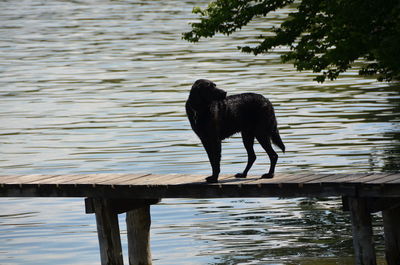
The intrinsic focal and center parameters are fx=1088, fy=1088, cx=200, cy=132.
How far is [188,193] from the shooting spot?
43.6ft

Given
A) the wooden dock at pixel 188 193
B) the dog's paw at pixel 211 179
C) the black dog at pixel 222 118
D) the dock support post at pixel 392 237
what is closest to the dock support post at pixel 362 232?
the wooden dock at pixel 188 193

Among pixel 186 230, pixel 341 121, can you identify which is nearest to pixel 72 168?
pixel 186 230

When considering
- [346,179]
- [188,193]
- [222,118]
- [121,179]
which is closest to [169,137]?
[121,179]

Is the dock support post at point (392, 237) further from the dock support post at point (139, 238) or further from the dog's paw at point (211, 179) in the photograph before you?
the dock support post at point (139, 238)

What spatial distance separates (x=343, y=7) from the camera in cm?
1642

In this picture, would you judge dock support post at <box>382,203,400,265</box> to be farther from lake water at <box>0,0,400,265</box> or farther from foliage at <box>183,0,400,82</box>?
foliage at <box>183,0,400,82</box>

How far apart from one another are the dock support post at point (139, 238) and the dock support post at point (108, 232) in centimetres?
38

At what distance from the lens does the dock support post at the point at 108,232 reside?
13836 millimetres

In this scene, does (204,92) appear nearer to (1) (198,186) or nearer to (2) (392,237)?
(1) (198,186)

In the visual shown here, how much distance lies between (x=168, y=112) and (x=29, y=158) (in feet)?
25.7

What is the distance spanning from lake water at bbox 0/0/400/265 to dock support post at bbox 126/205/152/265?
5.34 feet

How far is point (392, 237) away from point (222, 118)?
2647 mm

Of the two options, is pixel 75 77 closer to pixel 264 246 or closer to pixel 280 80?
pixel 280 80

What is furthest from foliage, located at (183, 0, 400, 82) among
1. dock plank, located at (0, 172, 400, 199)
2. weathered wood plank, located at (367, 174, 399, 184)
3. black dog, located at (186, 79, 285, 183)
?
dock plank, located at (0, 172, 400, 199)
